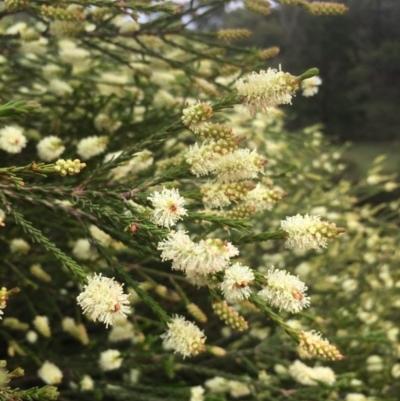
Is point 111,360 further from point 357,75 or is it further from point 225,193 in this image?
point 357,75

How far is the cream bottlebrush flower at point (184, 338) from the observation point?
99 centimetres

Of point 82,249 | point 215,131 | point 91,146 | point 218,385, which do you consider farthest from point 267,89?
point 218,385

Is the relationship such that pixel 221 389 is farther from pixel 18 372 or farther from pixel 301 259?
pixel 301 259

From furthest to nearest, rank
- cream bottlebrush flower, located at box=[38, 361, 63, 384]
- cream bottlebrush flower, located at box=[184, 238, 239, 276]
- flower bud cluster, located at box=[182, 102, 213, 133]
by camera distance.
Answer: cream bottlebrush flower, located at box=[38, 361, 63, 384]
flower bud cluster, located at box=[182, 102, 213, 133]
cream bottlebrush flower, located at box=[184, 238, 239, 276]

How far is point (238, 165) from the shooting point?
990 millimetres

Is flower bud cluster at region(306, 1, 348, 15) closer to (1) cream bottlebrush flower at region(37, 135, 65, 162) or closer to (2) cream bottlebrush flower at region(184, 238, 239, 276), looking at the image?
(1) cream bottlebrush flower at region(37, 135, 65, 162)

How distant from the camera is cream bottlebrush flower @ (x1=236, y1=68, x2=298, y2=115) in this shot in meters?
0.89

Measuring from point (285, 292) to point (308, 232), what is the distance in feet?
0.38

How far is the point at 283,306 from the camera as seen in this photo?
2.87 ft

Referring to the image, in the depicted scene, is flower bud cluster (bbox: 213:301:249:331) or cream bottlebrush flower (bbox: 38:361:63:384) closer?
flower bud cluster (bbox: 213:301:249:331)

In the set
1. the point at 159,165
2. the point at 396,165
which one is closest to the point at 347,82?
the point at 396,165

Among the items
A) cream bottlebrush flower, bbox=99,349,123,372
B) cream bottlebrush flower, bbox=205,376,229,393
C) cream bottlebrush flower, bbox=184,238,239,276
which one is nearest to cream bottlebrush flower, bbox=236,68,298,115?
cream bottlebrush flower, bbox=184,238,239,276

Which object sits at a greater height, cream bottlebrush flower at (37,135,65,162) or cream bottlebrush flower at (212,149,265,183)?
cream bottlebrush flower at (212,149,265,183)

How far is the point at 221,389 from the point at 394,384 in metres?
0.86
